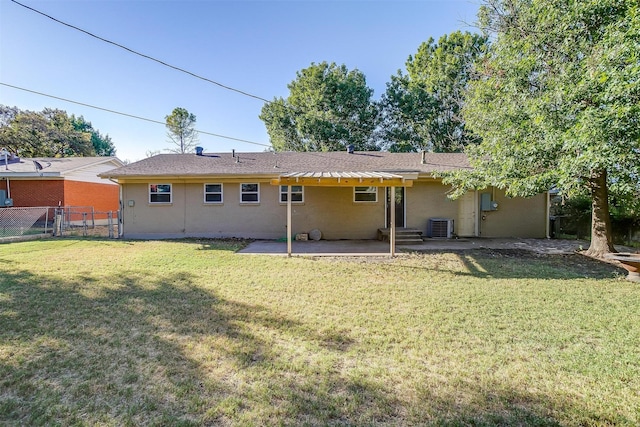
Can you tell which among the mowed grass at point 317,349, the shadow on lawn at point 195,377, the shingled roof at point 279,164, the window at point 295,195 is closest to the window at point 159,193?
the shingled roof at point 279,164

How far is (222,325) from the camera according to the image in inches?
153

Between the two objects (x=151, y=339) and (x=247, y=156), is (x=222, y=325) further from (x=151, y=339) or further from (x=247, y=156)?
(x=247, y=156)

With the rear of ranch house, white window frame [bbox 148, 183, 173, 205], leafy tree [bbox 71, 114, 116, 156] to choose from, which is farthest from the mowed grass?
leafy tree [bbox 71, 114, 116, 156]

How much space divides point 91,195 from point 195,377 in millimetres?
19378

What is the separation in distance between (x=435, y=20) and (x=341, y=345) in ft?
45.8

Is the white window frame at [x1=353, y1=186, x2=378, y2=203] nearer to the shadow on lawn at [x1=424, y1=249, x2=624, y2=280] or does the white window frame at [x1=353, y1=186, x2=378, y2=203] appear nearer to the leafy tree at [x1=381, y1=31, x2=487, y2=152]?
the shadow on lawn at [x1=424, y1=249, x2=624, y2=280]

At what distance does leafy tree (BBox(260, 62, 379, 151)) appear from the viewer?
76.8 feet

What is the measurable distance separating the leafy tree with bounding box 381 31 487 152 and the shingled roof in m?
10.0

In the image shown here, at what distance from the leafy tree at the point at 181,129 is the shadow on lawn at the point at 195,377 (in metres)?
34.3

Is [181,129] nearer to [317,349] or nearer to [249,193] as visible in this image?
[249,193]

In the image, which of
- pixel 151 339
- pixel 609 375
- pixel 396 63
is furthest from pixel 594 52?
pixel 396 63

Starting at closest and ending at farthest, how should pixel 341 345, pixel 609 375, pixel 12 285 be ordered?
pixel 609 375 → pixel 341 345 → pixel 12 285

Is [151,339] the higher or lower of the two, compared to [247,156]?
lower

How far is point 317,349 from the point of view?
3277 mm
